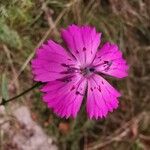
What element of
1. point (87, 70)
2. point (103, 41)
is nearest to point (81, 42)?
point (87, 70)

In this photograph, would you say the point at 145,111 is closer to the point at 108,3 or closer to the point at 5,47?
the point at 108,3

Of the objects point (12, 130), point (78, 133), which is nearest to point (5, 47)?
point (12, 130)

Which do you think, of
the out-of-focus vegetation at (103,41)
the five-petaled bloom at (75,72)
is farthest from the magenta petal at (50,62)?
the out-of-focus vegetation at (103,41)

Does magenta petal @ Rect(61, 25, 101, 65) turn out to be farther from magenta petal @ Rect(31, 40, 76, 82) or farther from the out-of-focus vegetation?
the out-of-focus vegetation

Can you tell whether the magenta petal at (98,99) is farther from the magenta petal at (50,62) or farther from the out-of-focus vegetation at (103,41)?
the out-of-focus vegetation at (103,41)

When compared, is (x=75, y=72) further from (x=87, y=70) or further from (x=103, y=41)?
(x=103, y=41)

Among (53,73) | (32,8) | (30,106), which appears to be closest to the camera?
(53,73)
